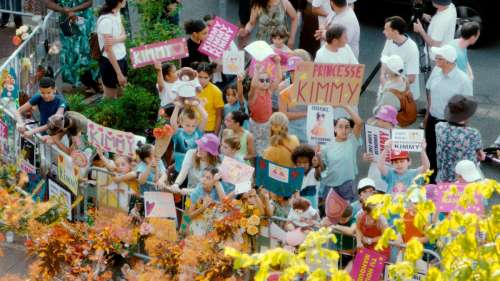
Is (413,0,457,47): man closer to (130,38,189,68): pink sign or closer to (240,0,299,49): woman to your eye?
(240,0,299,49): woman

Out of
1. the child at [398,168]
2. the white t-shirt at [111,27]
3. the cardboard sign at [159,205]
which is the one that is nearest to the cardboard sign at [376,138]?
the child at [398,168]

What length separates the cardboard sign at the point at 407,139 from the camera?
30.9 feet

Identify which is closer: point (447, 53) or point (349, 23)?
point (447, 53)

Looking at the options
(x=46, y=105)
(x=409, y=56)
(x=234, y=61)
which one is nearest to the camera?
(x=46, y=105)

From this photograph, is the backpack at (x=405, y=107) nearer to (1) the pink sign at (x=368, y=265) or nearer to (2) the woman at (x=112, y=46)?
(1) the pink sign at (x=368, y=265)

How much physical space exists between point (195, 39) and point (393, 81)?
8.13 feet

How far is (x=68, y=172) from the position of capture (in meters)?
9.84

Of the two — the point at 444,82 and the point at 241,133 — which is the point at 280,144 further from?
the point at 444,82

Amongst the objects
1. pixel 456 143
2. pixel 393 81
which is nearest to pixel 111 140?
pixel 393 81

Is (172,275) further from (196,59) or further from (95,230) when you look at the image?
(196,59)

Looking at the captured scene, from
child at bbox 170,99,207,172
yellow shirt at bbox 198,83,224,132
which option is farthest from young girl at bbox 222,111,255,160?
yellow shirt at bbox 198,83,224,132

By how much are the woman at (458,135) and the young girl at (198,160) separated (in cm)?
207

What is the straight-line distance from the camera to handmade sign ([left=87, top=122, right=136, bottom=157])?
963 centimetres

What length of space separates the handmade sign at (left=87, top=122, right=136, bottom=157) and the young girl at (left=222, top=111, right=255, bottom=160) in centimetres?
97
